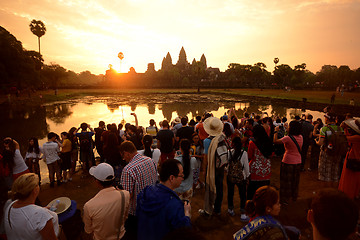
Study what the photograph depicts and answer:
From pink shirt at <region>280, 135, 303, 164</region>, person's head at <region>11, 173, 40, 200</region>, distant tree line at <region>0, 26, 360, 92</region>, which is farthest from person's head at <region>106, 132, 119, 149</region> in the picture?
distant tree line at <region>0, 26, 360, 92</region>

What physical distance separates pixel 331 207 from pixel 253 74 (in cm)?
10668

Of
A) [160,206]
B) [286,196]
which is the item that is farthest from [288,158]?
[160,206]

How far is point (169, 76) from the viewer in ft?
297

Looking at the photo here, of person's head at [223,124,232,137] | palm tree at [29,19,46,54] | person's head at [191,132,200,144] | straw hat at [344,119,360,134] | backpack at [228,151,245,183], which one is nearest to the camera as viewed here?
straw hat at [344,119,360,134]

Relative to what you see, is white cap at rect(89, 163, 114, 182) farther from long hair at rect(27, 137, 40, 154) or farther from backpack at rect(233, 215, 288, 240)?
long hair at rect(27, 137, 40, 154)

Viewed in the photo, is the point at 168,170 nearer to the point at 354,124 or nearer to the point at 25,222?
the point at 25,222

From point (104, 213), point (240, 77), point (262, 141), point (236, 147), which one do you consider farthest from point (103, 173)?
point (240, 77)

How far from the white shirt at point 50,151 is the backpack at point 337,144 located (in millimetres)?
7594

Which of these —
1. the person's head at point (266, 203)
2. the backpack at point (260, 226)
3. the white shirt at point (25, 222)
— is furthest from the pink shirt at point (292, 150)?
the white shirt at point (25, 222)

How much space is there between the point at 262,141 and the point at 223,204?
212 centimetres

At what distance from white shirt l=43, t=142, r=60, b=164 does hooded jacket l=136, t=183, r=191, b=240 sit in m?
4.88

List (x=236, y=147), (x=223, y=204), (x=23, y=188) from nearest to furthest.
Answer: (x=23, y=188) < (x=236, y=147) < (x=223, y=204)

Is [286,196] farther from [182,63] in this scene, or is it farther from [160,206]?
[182,63]

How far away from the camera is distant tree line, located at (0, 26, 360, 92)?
32.4 metres
